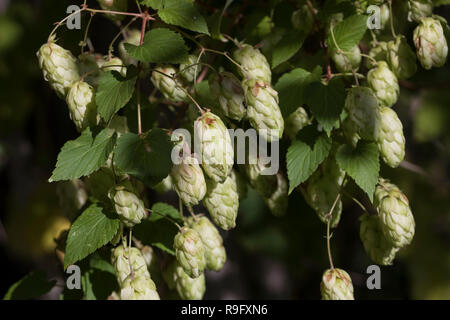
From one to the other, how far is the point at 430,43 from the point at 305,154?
375 mm

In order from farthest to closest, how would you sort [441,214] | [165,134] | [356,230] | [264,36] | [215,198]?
[356,230]
[441,214]
[264,36]
[215,198]
[165,134]

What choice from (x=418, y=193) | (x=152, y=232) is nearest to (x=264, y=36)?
(x=152, y=232)

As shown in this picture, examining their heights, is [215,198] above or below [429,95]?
above

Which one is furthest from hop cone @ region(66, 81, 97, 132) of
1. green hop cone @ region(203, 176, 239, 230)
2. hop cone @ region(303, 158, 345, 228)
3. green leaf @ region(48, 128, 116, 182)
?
hop cone @ region(303, 158, 345, 228)

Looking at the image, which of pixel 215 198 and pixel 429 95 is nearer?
pixel 215 198

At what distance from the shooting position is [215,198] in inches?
56.0

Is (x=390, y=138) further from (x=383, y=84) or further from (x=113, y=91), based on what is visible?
(x=113, y=91)

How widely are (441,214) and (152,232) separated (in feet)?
8.13

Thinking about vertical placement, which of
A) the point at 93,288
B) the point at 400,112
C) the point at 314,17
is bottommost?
the point at 400,112

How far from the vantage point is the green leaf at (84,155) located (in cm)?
129

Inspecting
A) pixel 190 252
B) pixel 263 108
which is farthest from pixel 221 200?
pixel 263 108

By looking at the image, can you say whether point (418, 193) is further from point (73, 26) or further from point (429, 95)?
point (73, 26)

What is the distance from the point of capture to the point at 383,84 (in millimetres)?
1431

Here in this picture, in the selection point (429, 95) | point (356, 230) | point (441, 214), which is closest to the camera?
point (429, 95)
